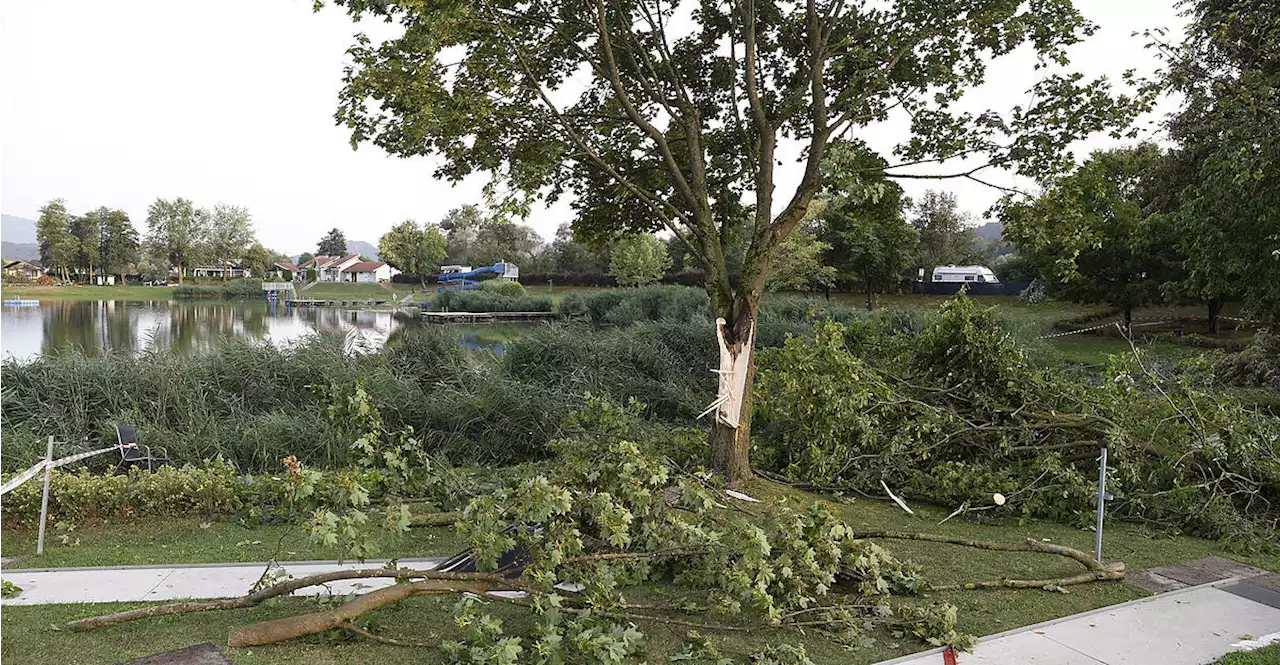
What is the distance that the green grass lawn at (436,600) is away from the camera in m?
3.45

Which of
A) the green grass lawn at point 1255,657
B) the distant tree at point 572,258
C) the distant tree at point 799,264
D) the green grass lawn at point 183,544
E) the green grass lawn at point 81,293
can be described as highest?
the distant tree at point 572,258

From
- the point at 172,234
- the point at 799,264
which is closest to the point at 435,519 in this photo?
the point at 799,264

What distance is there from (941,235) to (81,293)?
2398 inches

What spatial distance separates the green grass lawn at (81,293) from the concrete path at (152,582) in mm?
56460

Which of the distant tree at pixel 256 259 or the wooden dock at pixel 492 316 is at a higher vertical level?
the distant tree at pixel 256 259

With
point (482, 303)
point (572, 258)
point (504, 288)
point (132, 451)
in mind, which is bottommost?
point (132, 451)

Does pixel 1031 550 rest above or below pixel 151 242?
below

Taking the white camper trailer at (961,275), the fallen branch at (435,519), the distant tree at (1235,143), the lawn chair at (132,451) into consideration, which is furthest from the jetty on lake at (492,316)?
the fallen branch at (435,519)

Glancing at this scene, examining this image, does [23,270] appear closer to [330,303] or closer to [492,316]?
[330,303]

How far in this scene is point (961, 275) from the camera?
159ft

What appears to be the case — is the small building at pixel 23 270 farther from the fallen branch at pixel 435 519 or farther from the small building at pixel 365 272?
the fallen branch at pixel 435 519

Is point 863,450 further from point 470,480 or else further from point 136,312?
point 136,312

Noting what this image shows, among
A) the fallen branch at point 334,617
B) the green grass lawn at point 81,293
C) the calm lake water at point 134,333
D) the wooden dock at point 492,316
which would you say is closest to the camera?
the fallen branch at point 334,617

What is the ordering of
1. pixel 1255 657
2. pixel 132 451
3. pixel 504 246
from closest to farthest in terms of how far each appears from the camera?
1. pixel 1255 657
2. pixel 132 451
3. pixel 504 246
